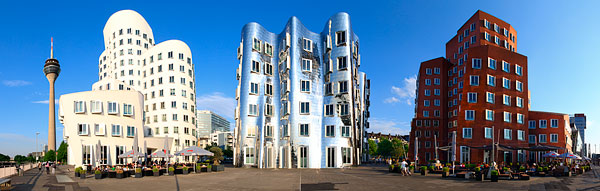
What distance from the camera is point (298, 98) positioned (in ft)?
184

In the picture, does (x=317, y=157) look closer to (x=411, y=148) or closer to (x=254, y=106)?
(x=254, y=106)

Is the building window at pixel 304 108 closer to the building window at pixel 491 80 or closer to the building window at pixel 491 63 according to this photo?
the building window at pixel 491 80

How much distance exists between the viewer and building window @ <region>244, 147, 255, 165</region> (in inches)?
2311

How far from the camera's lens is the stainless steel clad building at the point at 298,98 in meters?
55.5

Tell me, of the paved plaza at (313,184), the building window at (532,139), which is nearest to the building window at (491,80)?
the building window at (532,139)

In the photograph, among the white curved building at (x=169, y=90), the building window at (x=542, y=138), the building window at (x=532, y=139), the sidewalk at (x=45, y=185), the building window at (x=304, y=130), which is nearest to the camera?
the sidewalk at (x=45, y=185)

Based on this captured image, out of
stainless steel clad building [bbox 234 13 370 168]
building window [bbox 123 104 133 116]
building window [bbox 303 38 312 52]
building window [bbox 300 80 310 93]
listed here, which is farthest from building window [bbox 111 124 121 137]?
building window [bbox 303 38 312 52]

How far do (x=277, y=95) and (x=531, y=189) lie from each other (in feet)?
134

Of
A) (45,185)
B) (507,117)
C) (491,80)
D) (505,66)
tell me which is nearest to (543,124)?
(507,117)

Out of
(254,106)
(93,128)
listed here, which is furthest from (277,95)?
(93,128)

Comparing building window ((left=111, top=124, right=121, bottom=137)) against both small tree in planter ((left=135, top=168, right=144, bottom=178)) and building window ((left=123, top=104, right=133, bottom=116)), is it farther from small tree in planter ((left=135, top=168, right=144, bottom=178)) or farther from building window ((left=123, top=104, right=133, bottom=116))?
small tree in planter ((left=135, top=168, right=144, bottom=178))

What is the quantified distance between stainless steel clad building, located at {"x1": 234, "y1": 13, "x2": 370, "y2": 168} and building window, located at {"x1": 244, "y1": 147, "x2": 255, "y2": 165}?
5.8 inches

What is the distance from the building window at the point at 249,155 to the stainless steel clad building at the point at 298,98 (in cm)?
Result: 15

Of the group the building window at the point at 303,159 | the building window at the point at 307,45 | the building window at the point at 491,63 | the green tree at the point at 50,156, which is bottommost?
the green tree at the point at 50,156
